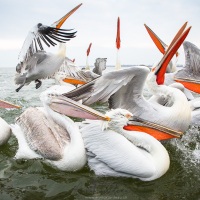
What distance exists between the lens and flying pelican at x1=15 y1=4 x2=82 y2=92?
498 cm

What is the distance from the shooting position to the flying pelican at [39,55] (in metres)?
4.98

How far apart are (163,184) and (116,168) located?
47 cm

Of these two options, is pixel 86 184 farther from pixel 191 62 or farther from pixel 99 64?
pixel 99 64

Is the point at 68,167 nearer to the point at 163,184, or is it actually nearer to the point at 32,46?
the point at 163,184

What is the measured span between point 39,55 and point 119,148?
369 cm

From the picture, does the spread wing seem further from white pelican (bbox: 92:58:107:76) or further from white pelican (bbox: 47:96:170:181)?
white pelican (bbox: 92:58:107:76)

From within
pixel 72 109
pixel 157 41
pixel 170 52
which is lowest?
pixel 72 109

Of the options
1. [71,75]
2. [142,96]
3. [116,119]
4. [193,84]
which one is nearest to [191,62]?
[193,84]

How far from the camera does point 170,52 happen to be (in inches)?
153

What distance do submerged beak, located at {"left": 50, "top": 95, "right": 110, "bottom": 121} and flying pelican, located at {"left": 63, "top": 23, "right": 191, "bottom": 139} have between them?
0.42 ft

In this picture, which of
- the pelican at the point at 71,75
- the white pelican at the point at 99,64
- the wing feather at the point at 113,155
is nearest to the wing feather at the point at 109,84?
the wing feather at the point at 113,155

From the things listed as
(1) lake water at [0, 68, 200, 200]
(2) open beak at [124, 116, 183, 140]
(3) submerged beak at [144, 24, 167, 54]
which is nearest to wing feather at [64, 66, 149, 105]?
(2) open beak at [124, 116, 183, 140]

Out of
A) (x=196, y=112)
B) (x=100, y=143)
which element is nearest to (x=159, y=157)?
(x=100, y=143)

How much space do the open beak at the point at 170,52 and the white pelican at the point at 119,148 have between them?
41.6 inches
